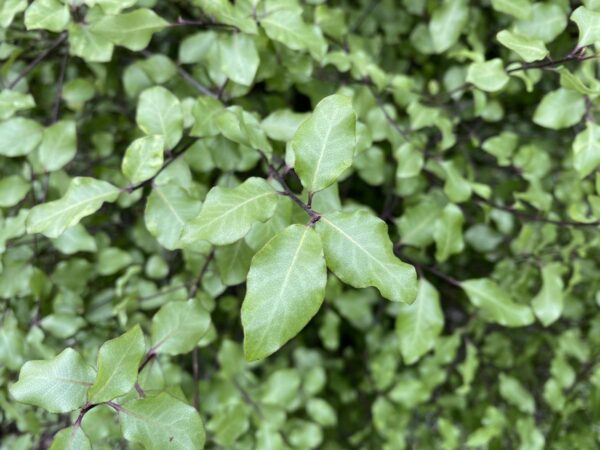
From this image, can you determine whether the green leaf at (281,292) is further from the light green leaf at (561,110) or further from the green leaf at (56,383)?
the light green leaf at (561,110)

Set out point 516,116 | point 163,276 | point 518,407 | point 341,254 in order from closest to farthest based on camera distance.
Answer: point 341,254 → point 163,276 → point 518,407 → point 516,116

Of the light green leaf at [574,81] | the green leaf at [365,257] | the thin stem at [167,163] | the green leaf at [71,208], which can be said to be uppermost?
the light green leaf at [574,81]

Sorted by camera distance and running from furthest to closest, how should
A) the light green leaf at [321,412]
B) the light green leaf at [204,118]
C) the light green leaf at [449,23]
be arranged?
the light green leaf at [321,412] → the light green leaf at [449,23] → the light green leaf at [204,118]

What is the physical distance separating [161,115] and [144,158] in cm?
11

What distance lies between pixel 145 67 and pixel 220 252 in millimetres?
390

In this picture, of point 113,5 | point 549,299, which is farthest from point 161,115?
point 549,299

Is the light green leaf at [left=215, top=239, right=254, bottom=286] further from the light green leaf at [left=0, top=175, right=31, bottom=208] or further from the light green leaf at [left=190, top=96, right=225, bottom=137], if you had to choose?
the light green leaf at [left=0, top=175, right=31, bottom=208]

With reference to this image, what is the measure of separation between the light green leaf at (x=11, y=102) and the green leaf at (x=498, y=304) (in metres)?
0.81

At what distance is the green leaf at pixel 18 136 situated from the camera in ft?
3.13

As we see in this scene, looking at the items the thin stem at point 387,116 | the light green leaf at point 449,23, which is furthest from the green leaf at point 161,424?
the light green leaf at point 449,23

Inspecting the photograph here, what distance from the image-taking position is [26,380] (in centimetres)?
66

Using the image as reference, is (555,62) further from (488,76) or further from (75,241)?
(75,241)

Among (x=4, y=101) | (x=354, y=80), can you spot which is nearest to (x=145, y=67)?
(x=4, y=101)

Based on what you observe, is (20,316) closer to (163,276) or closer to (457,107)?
(163,276)
